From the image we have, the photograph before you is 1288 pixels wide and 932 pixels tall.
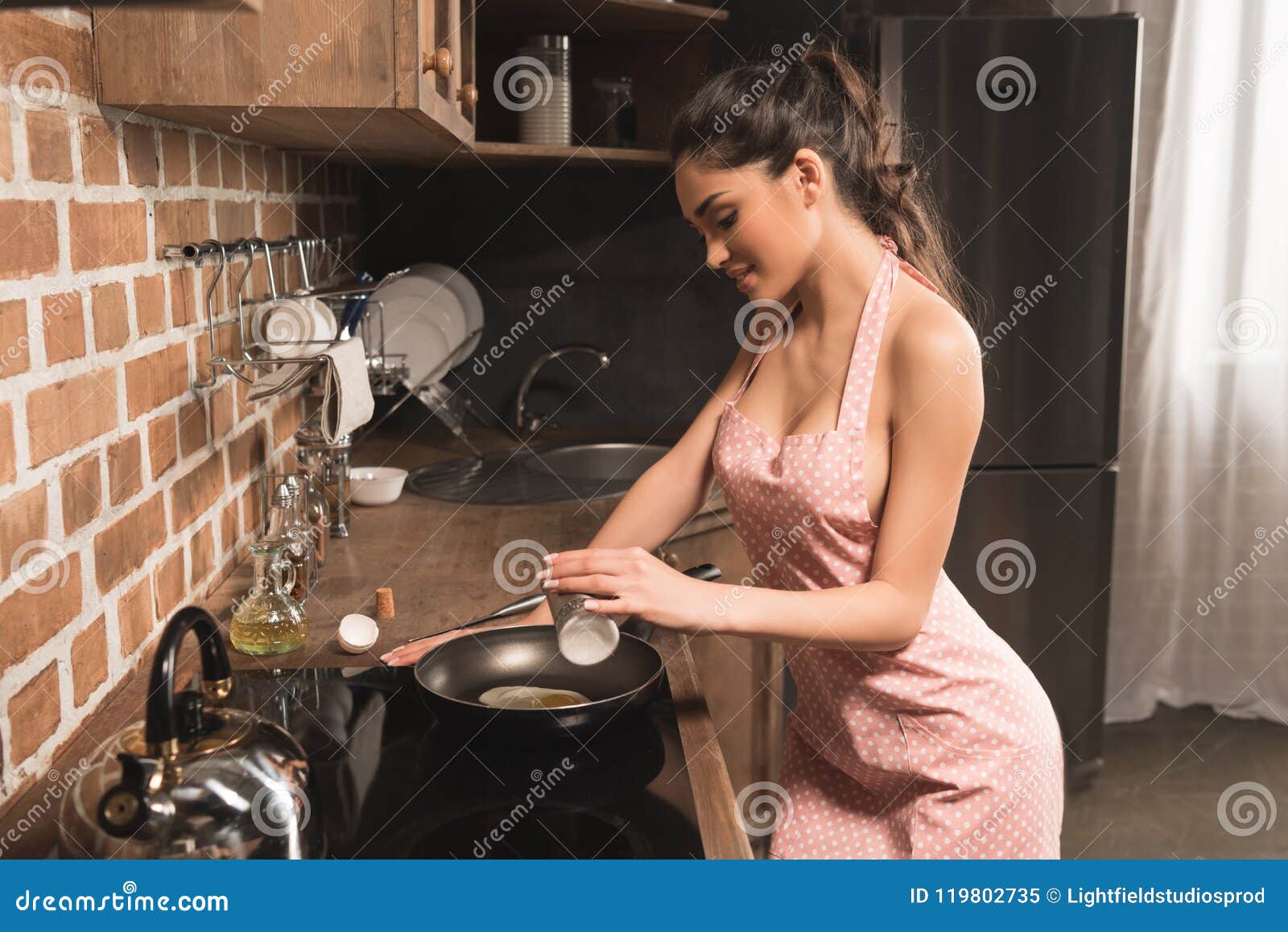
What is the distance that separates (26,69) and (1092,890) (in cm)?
109

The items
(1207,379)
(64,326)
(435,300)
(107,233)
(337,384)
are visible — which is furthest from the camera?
(1207,379)

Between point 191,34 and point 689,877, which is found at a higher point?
point 191,34

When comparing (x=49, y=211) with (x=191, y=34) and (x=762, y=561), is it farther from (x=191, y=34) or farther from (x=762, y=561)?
(x=762, y=561)

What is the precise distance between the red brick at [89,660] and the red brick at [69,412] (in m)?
0.18

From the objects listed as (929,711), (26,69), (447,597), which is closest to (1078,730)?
(929,711)

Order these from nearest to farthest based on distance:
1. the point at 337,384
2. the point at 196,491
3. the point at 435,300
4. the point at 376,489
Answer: the point at 196,491 < the point at 337,384 < the point at 376,489 < the point at 435,300

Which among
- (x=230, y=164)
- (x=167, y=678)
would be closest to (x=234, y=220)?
(x=230, y=164)

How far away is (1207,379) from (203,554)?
2.54m

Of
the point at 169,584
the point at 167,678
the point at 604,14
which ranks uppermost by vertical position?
the point at 604,14

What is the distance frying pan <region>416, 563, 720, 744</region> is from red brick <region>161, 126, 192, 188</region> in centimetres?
63

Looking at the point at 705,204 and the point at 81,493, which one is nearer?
the point at 81,493

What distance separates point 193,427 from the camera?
1435mm

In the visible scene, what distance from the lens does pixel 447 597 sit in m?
1.55

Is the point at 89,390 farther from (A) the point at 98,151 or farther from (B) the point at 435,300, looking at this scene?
(B) the point at 435,300
